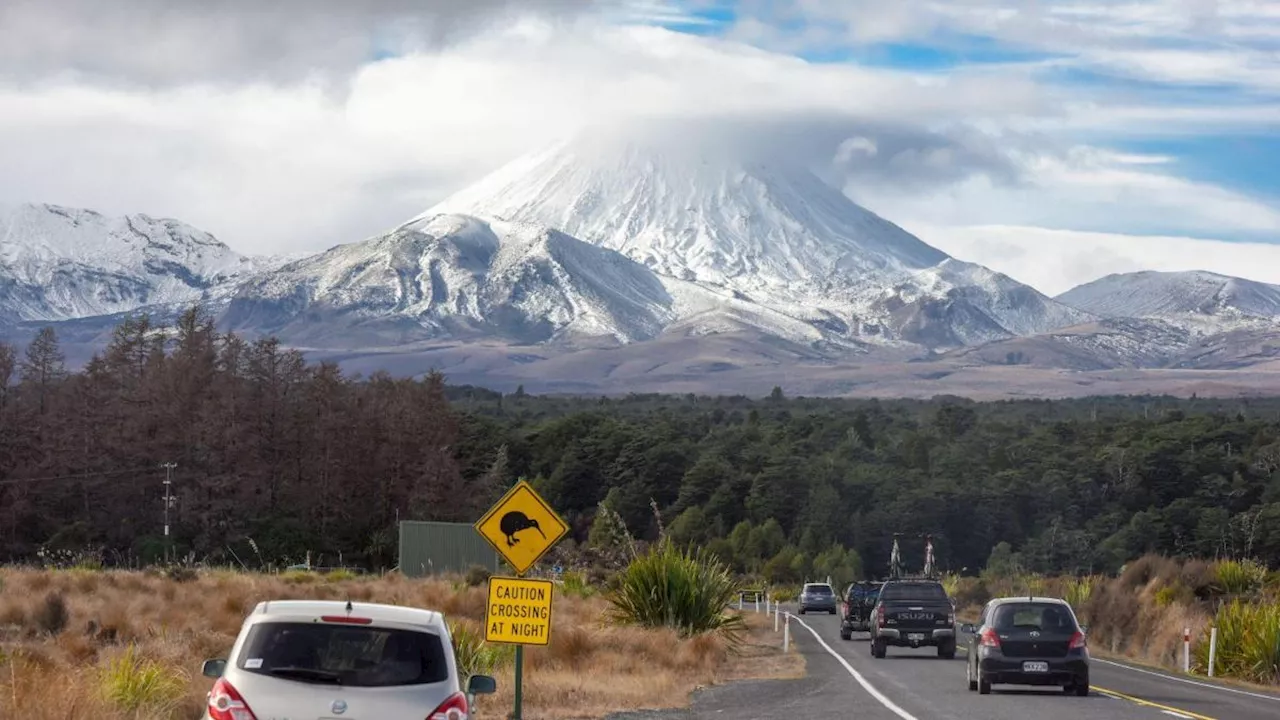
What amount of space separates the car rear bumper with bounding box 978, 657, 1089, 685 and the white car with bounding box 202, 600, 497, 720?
15.7 metres

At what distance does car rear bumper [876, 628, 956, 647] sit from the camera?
3938 cm

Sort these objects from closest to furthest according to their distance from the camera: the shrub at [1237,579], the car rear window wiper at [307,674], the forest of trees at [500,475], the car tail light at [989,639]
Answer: the car rear window wiper at [307,674], the car tail light at [989,639], the shrub at [1237,579], the forest of trees at [500,475]

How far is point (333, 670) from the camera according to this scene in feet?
42.5

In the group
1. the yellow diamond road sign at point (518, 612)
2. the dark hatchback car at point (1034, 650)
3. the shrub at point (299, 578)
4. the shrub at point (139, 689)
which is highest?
the yellow diamond road sign at point (518, 612)

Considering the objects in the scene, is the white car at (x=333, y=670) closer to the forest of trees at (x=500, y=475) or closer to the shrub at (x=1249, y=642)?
the shrub at (x=1249, y=642)

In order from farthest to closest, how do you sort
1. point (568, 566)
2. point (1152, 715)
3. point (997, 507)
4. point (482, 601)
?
point (997, 507), point (568, 566), point (482, 601), point (1152, 715)

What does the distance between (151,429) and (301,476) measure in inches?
325

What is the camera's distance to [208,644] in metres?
26.6

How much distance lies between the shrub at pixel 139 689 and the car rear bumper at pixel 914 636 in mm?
22227

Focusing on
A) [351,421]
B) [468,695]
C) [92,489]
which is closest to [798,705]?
[468,695]

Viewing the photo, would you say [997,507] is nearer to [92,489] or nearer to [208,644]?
[92,489]

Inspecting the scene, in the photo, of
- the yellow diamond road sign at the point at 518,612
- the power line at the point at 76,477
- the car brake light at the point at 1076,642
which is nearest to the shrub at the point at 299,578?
the car brake light at the point at 1076,642

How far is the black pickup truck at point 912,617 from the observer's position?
39438 mm

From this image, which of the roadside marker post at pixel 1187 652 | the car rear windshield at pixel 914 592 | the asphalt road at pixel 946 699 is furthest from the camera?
the car rear windshield at pixel 914 592
